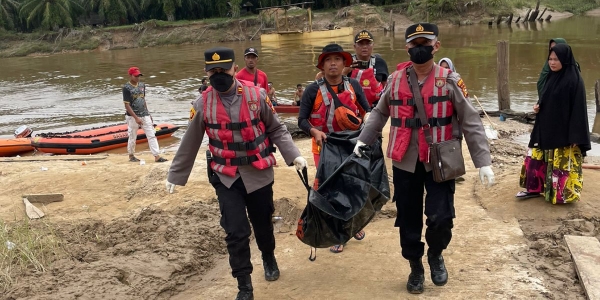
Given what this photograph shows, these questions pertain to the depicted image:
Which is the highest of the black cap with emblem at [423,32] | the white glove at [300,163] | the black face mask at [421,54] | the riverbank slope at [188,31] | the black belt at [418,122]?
the riverbank slope at [188,31]

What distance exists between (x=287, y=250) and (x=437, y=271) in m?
1.59

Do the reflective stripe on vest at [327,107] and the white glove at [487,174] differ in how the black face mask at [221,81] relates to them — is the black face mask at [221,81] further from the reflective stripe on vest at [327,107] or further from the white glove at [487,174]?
the white glove at [487,174]

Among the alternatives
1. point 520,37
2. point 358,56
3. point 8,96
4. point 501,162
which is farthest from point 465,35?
point 358,56

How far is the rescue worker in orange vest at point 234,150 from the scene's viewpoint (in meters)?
3.69

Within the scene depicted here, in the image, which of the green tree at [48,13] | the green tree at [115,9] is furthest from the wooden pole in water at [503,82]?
the green tree at [115,9]

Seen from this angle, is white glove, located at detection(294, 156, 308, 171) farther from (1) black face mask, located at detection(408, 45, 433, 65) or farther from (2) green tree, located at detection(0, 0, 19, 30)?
(2) green tree, located at detection(0, 0, 19, 30)

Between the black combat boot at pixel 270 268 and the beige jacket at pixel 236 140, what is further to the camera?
the black combat boot at pixel 270 268

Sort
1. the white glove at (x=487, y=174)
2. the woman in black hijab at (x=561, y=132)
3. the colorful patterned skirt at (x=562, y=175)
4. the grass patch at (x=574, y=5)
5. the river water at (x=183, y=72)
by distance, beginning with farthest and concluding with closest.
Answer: the grass patch at (x=574, y=5) → the river water at (x=183, y=72) → the colorful patterned skirt at (x=562, y=175) → the woman in black hijab at (x=561, y=132) → the white glove at (x=487, y=174)

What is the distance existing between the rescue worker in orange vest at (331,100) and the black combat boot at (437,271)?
42.5 inches

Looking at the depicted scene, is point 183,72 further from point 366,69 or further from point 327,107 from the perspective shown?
point 327,107

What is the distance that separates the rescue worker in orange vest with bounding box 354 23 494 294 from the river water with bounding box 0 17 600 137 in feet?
34.1

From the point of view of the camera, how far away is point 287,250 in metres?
4.86

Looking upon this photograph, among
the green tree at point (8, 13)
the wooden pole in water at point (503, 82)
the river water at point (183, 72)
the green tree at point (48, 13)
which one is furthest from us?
the green tree at point (8, 13)

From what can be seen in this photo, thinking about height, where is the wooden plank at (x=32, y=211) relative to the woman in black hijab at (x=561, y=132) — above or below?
below
